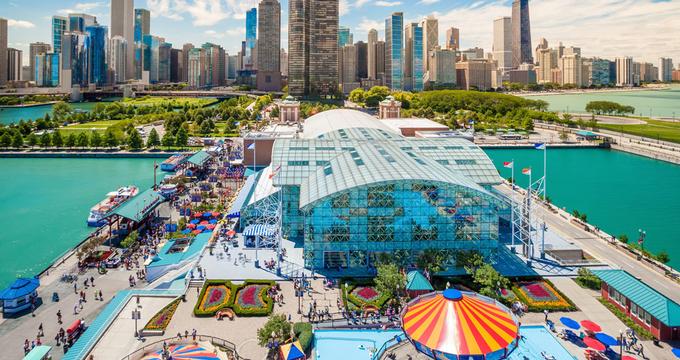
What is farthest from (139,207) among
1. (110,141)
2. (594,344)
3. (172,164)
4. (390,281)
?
(110,141)

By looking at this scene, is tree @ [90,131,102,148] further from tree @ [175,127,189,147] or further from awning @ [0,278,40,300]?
awning @ [0,278,40,300]

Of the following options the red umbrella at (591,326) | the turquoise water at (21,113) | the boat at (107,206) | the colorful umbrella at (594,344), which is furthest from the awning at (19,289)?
the turquoise water at (21,113)

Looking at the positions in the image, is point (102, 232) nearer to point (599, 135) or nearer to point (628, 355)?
point (628, 355)

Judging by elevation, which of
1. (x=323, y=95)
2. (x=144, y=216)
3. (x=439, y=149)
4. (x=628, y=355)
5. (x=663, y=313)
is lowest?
(x=628, y=355)

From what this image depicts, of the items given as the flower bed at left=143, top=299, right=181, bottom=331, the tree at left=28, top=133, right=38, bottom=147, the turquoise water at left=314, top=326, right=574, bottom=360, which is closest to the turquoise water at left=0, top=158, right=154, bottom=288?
the tree at left=28, top=133, right=38, bottom=147

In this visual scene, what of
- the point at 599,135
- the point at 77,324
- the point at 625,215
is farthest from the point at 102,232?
the point at 599,135

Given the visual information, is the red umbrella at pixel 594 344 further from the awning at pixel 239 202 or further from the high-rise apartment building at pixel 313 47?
the high-rise apartment building at pixel 313 47

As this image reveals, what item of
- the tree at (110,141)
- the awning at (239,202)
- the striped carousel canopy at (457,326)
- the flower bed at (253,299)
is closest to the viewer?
the striped carousel canopy at (457,326)

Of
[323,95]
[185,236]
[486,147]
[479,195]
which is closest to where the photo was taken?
[479,195]
